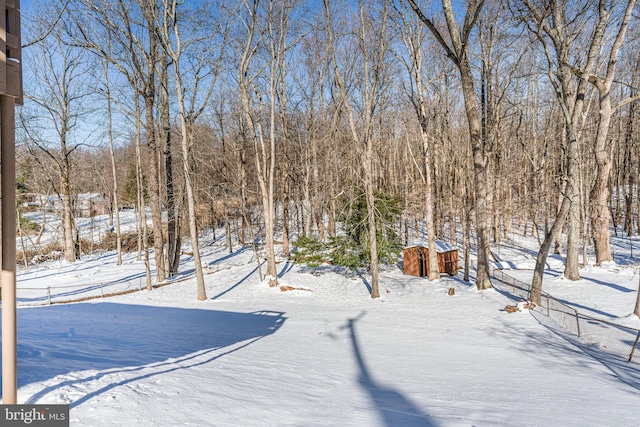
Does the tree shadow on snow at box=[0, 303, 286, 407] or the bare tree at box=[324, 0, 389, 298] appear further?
the bare tree at box=[324, 0, 389, 298]

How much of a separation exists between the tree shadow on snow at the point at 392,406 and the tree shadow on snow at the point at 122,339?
289 cm

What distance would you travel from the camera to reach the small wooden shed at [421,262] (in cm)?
1998

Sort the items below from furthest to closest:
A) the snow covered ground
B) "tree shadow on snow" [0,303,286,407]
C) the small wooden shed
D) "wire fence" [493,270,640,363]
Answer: the small wooden shed < "wire fence" [493,270,640,363] < "tree shadow on snow" [0,303,286,407] < the snow covered ground

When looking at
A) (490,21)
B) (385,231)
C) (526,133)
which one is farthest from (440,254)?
(526,133)

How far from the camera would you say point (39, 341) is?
23.2 ft

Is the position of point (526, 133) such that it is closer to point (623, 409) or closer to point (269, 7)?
point (269, 7)

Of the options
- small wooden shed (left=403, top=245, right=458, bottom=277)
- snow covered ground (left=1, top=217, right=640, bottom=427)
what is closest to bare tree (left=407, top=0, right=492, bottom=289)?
snow covered ground (left=1, top=217, right=640, bottom=427)

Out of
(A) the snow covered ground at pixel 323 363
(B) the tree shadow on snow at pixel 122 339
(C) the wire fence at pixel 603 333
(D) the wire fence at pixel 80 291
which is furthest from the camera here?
(D) the wire fence at pixel 80 291

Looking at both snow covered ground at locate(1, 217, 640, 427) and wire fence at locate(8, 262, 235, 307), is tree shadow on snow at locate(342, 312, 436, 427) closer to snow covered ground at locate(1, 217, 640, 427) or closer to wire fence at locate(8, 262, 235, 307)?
snow covered ground at locate(1, 217, 640, 427)

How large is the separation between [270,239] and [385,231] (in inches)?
230

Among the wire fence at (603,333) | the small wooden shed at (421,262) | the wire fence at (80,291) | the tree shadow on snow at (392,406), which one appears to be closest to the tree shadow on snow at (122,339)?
the wire fence at (80,291)

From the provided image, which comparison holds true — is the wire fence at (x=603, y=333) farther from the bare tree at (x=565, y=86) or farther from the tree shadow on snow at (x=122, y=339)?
the tree shadow on snow at (x=122, y=339)

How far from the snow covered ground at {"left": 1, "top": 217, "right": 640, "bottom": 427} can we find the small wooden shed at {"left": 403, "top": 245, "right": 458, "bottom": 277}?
443 cm

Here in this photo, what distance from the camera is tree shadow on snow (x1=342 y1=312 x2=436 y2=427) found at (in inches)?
179
